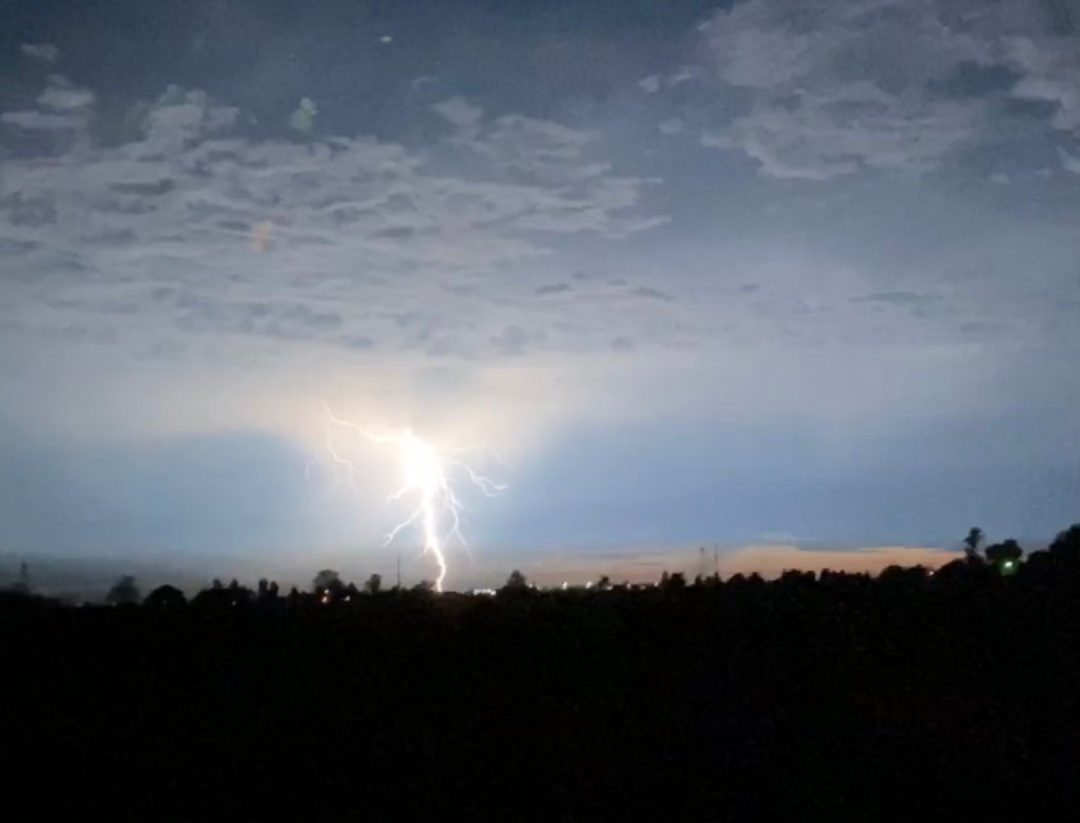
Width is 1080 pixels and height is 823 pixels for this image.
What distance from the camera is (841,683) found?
1972 cm

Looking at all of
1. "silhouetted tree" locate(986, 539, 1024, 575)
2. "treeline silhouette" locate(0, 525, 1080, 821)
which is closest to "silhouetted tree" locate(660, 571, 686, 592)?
"treeline silhouette" locate(0, 525, 1080, 821)

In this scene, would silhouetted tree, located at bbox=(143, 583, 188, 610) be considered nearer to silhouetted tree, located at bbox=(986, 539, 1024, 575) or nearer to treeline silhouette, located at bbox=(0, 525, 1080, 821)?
treeline silhouette, located at bbox=(0, 525, 1080, 821)

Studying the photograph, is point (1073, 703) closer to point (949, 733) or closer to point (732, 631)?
point (949, 733)

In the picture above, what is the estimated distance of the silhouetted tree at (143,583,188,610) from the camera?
2270 cm

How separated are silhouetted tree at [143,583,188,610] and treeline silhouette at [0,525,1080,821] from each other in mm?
80

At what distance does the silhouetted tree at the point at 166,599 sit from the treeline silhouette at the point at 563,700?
0.08 m

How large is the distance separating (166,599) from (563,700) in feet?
27.4

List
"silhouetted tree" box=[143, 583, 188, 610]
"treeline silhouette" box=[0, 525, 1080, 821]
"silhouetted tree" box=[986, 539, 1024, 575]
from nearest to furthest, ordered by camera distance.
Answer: "treeline silhouette" box=[0, 525, 1080, 821] < "silhouetted tree" box=[143, 583, 188, 610] < "silhouetted tree" box=[986, 539, 1024, 575]

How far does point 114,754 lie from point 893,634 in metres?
12.5

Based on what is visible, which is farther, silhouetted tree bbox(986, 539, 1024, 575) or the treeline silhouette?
silhouetted tree bbox(986, 539, 1024, 575)

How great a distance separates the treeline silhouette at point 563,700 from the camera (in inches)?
566

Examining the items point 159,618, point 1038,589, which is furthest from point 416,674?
point 1038,589

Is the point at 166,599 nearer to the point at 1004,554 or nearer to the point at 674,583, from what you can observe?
the point at 674,583

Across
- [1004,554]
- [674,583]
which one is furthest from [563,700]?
[1004,554]
